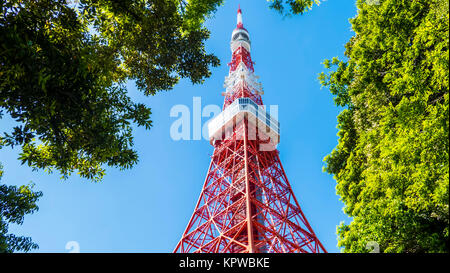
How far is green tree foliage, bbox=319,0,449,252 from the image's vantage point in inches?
162

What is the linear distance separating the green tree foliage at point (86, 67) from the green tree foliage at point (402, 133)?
138 inches

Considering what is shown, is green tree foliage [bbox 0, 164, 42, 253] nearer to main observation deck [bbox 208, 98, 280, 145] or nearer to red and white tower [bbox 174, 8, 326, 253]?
red and white tower [bbox 174, 8, 326, 253]

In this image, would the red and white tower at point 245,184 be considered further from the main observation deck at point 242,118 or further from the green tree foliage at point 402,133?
the green tree foliage at point 402,133

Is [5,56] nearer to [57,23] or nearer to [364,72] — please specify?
[57,23]

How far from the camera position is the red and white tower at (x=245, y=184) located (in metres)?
14.1

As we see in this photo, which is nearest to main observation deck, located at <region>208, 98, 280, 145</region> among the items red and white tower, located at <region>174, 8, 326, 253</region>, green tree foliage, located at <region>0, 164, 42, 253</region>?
red and white tower, located at <region>174, 8, 326, 253</region>

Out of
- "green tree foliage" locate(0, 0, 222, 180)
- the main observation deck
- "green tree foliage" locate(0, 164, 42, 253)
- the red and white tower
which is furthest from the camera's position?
the main observation deck

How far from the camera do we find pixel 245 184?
1656cm

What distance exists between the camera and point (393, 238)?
4660 mm

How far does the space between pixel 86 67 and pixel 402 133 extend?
496 centimetres

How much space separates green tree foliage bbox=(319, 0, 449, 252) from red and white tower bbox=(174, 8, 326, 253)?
7073 millimetres

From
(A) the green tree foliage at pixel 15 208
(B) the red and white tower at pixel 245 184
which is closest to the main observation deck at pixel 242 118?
(B) the red and white tower at pixel 245 184
